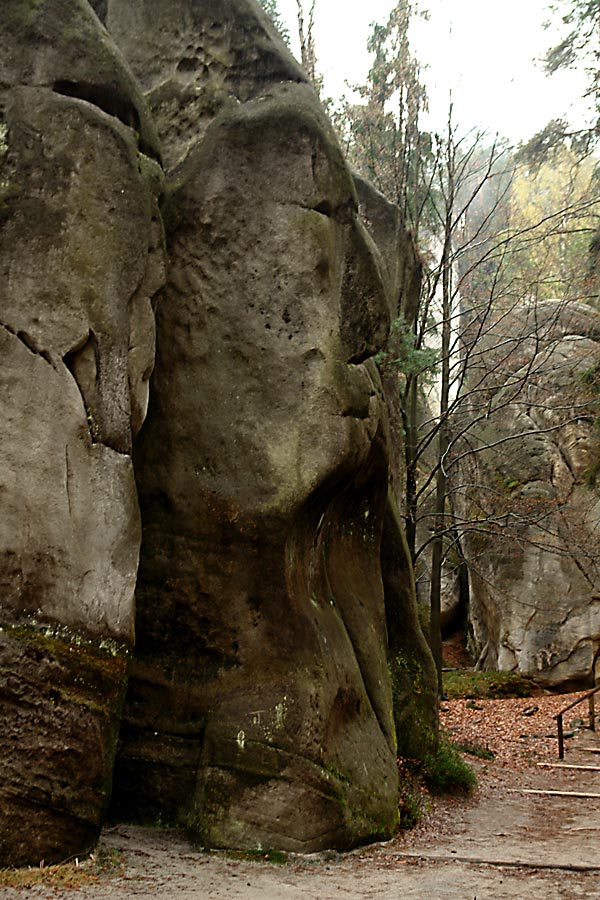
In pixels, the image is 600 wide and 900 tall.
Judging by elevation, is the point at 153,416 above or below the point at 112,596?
above

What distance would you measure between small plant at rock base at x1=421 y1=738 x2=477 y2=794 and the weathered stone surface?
7.19 ft

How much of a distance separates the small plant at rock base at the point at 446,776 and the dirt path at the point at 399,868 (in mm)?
888

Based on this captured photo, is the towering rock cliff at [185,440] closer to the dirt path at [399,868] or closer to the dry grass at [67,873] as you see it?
the dry grass at [67,873]

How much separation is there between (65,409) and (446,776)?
22.4ft

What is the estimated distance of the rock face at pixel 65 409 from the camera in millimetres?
5977

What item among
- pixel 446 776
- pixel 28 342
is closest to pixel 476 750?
pixel 446 776

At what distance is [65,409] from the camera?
21.2 ft

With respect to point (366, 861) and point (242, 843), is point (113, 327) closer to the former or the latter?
point (242, 843)

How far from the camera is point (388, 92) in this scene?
55.1ft

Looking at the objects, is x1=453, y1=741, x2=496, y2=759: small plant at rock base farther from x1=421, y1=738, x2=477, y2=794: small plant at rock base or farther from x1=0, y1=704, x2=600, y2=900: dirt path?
x1=0, y1=704, x2=600, y2=900: dirt path

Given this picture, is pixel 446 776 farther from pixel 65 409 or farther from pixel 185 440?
pixel 65 409

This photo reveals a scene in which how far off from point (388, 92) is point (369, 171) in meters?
1.53

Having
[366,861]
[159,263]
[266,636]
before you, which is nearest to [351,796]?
[366,861]

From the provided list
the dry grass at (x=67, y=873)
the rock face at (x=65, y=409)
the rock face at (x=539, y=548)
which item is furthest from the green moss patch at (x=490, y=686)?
the rock face at (x=65, y=409)
